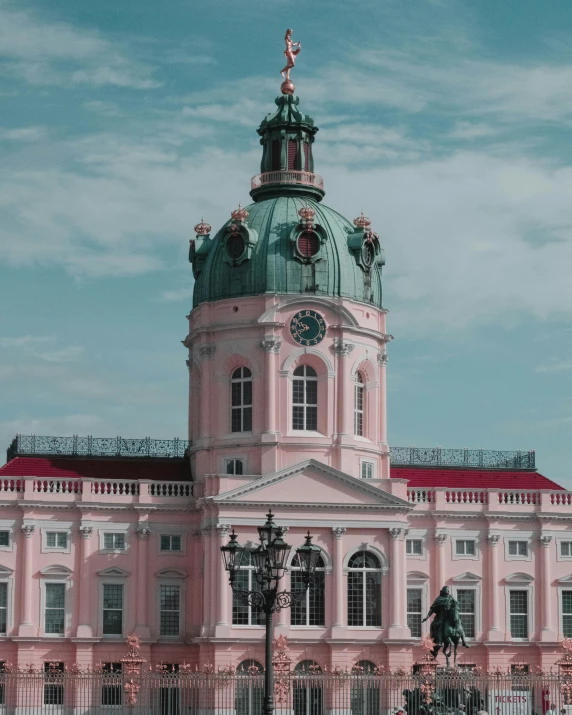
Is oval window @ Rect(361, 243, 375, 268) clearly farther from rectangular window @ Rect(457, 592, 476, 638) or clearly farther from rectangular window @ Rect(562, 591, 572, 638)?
rectangular window @ Rect(562, 591, 572, 638)

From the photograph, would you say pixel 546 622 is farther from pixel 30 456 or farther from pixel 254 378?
pixel 30 456

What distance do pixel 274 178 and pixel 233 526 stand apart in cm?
1949

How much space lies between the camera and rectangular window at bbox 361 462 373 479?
83.2 metres

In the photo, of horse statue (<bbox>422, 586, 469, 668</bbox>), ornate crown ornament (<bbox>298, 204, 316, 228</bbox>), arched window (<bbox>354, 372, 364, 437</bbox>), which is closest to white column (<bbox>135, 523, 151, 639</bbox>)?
arched window (<bbox>354, 372, 364, 437</bbox>)

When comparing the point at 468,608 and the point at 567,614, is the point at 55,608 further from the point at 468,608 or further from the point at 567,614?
the point at 567,614

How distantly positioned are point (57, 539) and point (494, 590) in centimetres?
2229

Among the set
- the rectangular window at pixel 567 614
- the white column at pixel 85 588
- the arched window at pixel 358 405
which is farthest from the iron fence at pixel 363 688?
the arched window at pixel 358 405

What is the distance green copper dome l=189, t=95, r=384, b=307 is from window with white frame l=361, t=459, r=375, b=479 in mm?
8335

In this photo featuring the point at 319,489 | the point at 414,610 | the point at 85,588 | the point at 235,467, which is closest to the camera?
the point at 319,489

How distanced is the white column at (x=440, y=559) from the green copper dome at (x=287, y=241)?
12.5 m

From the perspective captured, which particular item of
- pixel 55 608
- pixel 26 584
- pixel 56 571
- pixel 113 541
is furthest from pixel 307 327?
pixel 26 584

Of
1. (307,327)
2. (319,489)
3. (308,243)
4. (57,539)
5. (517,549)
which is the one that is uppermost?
(308,243)

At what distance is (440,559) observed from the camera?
274 feet

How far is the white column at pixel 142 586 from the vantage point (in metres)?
80.2
